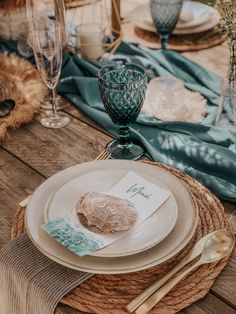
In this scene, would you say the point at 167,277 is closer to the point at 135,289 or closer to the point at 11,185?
the point at 135,289

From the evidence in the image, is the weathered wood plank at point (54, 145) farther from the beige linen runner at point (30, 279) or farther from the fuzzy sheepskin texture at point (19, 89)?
the beige linen runner at point (30, 279)

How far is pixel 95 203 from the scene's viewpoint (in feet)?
2.53

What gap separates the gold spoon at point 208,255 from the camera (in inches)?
26.5

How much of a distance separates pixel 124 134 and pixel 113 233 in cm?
33

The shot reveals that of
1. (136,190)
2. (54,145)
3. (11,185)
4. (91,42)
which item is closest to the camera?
(136,190)

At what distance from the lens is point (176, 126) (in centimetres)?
109

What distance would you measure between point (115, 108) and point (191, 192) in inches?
9.3

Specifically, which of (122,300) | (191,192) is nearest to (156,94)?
(191,192)

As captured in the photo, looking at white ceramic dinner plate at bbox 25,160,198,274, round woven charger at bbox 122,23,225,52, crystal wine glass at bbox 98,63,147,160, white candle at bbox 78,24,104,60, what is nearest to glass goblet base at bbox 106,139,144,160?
crystal wine glass at bbox 98,63,147,160

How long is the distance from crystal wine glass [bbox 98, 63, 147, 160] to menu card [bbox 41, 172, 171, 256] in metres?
0.17

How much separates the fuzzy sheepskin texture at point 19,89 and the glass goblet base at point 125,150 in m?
0.22

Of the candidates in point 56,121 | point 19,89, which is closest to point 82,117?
point 56,121

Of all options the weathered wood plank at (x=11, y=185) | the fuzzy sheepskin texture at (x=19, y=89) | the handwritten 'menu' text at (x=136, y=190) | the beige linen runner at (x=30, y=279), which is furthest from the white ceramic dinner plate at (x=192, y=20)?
the beige linen runner at (x=30, y=279)

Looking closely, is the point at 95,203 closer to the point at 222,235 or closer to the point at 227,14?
the point at 222,235
